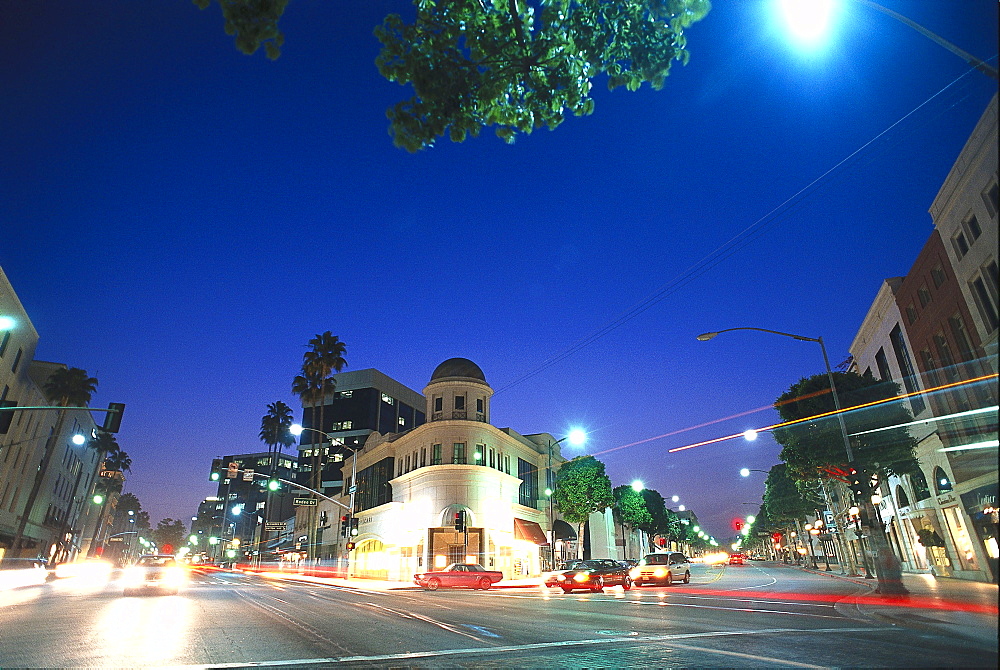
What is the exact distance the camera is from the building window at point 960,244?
9.38 ft

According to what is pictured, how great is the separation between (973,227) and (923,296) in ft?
8.41

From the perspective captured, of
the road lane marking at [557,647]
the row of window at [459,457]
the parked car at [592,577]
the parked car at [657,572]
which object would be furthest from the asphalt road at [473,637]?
the row of window at [459,457]

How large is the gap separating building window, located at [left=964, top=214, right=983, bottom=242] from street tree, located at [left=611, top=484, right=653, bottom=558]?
66.3m

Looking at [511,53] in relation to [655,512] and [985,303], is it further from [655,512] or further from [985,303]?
[655,512]

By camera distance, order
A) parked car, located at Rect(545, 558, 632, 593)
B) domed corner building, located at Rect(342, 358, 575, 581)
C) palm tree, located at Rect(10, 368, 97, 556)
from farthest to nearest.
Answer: palm tree, located at Rect(10, 368, 97, 556)
domed corner building, located at Rect(342, 358, 575, 581)
parked car, located at Rect(545, 558, 632, 593)

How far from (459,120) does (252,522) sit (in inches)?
5485

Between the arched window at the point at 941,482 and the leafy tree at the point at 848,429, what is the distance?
203cm

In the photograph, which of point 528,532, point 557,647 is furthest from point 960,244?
point 528,532

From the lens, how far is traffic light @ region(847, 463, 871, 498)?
936 cm

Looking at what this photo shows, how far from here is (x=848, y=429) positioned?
43.1ft

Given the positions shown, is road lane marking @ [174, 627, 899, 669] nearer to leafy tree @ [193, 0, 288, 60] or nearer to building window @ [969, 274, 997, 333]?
building window @ [969, 274, 997, 333]

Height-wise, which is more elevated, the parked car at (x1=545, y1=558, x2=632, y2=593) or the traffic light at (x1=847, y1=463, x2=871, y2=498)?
the traffic light at (x1=847, y1=463, x2=871, y2=498)

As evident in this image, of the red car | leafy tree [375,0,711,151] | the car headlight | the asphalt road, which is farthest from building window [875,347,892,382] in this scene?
the car headlight

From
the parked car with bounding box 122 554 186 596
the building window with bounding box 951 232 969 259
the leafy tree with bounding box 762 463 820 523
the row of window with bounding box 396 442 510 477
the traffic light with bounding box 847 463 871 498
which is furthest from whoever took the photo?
the leafy tree with bounding box 762 463 820 523
